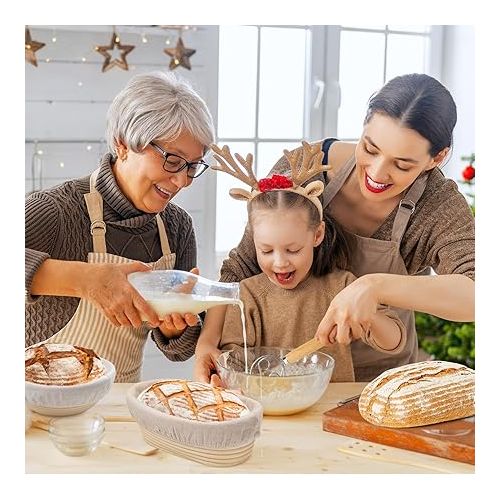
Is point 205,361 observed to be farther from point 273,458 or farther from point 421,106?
point 421,106

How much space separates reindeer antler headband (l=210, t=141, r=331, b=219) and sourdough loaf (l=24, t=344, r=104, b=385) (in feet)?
1.11

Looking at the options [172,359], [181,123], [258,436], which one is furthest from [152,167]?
[258,436]

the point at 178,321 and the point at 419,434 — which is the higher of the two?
the point at 178,321

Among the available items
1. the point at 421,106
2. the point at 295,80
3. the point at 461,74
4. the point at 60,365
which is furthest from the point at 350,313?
the point at 295,80

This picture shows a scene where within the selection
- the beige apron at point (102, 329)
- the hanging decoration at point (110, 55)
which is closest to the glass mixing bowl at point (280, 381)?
the beige apron at point (102, 329)

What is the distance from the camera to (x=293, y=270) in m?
1.32

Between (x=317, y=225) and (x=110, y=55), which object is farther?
(x=110, y=55)

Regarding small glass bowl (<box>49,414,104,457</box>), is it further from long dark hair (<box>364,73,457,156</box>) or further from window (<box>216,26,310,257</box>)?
long dark hair (<box>364,73,457,156</box>)

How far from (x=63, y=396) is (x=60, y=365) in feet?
0.16

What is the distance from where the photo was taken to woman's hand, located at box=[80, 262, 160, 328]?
126cm
